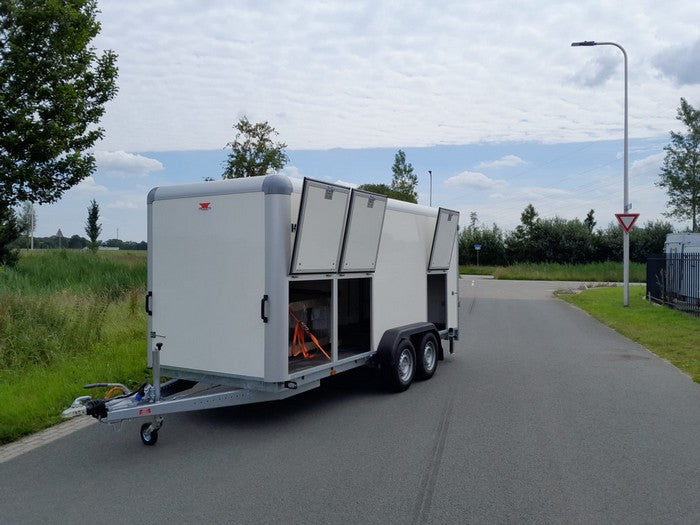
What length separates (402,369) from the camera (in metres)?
8.31

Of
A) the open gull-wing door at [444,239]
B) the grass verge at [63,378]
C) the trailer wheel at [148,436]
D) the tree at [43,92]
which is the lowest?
the trailer wheel at [148,436]

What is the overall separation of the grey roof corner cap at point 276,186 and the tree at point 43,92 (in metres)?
9.62

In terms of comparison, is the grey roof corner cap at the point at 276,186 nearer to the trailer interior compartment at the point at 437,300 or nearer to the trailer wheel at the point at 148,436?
the trailer wheel at the point at 148,436

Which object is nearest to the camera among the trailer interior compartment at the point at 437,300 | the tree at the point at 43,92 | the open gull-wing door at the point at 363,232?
the open gull-wing door at the point at 363,232

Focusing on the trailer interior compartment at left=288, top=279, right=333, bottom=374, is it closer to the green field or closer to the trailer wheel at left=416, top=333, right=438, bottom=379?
the trailer wheel at left=416, top=333, right=438, bottom=379

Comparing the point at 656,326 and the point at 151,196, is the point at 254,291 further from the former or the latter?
the point at 656,326

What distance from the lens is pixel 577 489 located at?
4762 mm

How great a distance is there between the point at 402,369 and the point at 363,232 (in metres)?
2.04

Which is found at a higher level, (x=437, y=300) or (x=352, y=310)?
(x=437, y=300)

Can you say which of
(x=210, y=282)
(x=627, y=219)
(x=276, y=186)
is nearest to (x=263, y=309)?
(x=210, y=282)

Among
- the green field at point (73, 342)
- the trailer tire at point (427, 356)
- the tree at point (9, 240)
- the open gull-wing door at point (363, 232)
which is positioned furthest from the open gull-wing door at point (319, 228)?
the tree at point (9, 240)

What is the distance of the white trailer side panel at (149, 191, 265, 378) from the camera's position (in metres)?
6.29

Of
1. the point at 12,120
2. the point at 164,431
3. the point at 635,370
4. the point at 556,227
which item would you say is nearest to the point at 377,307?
the point at 164,431

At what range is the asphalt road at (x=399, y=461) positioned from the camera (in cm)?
439
